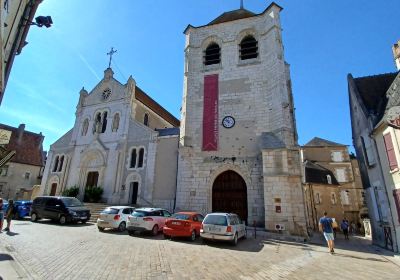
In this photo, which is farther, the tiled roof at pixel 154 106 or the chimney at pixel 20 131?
the chimney at pixel 20 131

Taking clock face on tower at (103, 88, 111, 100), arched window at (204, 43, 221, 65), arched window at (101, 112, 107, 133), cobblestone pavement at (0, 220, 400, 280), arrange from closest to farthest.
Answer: cobblestone pavement at (0, 220, 400, 280) < arched window at (204, 43, 221, 65) < arched window at (101, 112, 107, 133) < clock face on tower at (103, 88, 111, 100)

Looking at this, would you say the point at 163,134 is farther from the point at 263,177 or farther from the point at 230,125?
the point at 263,177

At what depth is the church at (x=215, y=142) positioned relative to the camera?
49.1 feet

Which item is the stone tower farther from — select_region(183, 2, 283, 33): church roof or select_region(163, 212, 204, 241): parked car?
select_region(163, 212, 204, 241): parked car

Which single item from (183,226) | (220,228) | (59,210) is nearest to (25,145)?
(59,210)

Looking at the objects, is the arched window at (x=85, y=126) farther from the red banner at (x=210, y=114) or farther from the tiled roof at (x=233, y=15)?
the tiled roof at (x=233, y=15)

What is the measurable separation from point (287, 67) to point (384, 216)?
12.2 m

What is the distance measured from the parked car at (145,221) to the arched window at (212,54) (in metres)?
13.0

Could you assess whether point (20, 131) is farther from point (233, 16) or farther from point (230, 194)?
point (230, 194)

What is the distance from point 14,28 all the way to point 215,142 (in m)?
12.3

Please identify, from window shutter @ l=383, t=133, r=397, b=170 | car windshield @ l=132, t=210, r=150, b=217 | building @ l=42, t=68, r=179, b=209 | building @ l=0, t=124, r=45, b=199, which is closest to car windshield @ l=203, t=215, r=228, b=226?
car windshield @ l=132, t=210, r=150, b=217

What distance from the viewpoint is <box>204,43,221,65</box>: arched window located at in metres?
19.9

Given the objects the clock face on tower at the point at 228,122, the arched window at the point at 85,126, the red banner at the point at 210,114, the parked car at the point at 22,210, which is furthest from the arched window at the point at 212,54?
the parked car at the point at 22,210

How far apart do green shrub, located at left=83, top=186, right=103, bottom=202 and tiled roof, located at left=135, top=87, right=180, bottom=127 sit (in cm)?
980
